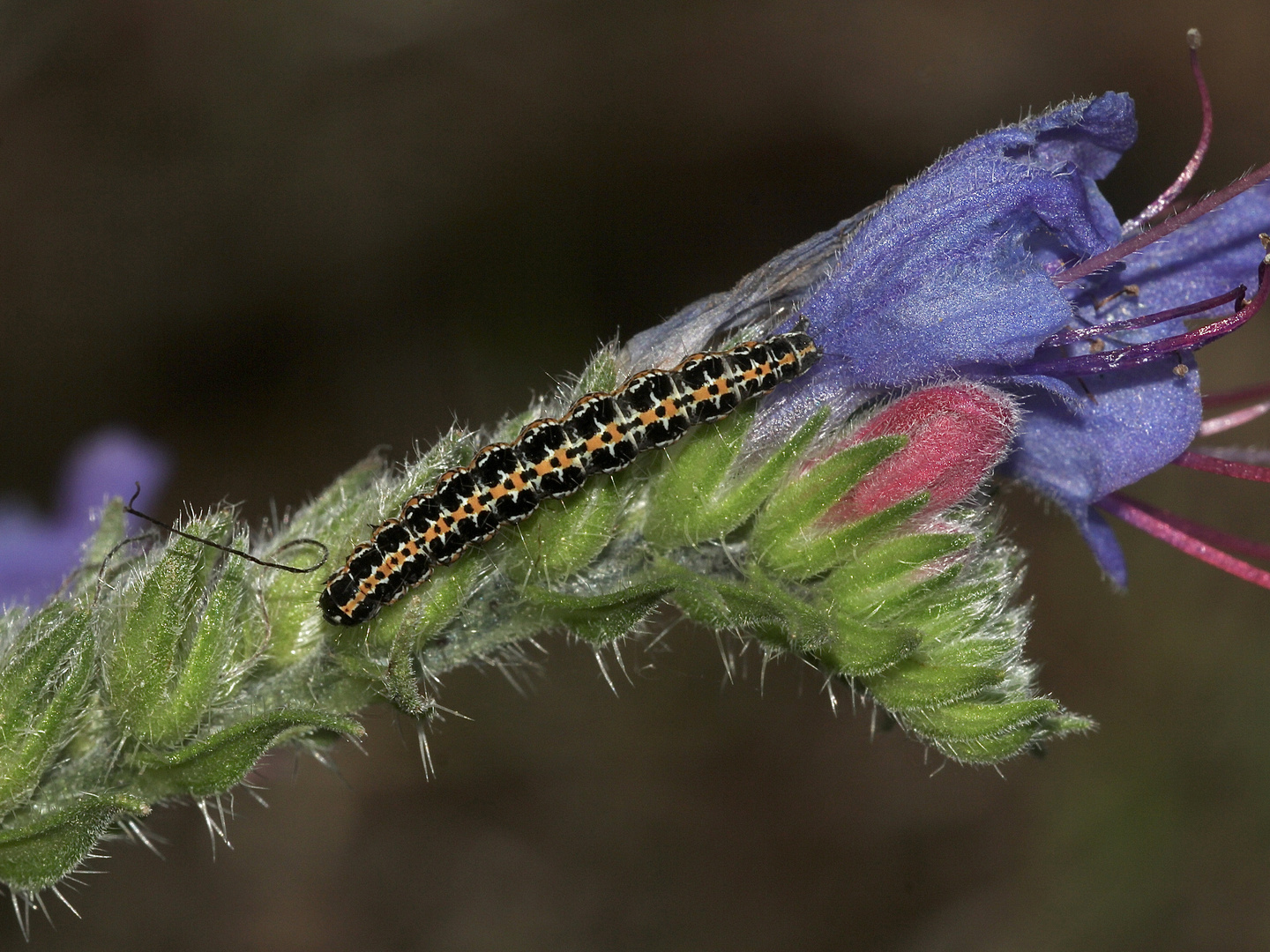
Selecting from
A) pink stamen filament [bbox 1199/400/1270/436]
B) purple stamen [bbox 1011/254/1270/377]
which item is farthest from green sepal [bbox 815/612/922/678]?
pink stamen filament [bbox 1199/400/1270/436]

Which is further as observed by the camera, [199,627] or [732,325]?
[732,325]

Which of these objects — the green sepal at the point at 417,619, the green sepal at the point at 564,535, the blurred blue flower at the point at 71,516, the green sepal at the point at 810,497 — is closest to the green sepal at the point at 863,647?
the green sepal at the point at 810,497

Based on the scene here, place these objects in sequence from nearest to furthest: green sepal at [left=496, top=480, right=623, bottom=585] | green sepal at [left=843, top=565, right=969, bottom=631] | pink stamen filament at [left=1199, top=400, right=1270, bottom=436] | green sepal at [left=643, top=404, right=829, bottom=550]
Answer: green sepal at [left=843, top=565, right=969, bottom=631], green sepal at [left=643, top=404, right=829, bottom=550], green sepal at [left=496, top=480, right=623, bottom=585], pink stamen filament at [left=1199, top=400, right=1270, bottom=436]

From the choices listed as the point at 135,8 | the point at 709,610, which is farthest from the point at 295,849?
the point at 709,610

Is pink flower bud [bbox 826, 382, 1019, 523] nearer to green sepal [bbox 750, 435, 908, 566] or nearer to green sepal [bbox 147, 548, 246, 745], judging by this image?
green sepal [bbox 750, 435, 908, 566]

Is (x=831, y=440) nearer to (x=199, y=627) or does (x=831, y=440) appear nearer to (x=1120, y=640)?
(x=199, y=627)

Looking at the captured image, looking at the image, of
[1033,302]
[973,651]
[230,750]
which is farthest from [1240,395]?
[230,750]

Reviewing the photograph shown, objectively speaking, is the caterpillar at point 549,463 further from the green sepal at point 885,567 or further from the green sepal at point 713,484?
the green sepal at point 885,567
